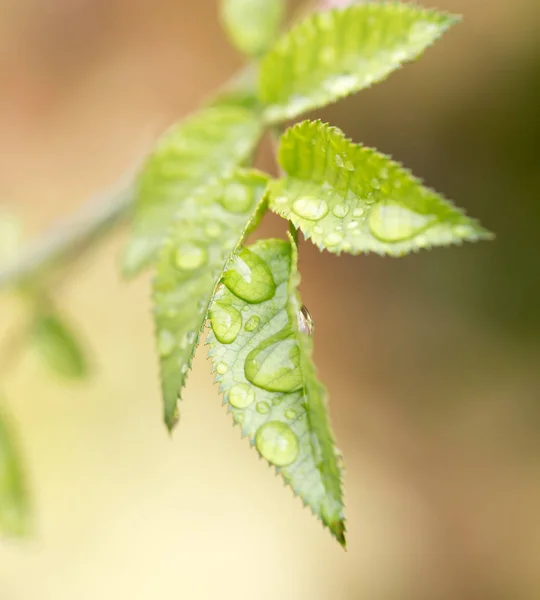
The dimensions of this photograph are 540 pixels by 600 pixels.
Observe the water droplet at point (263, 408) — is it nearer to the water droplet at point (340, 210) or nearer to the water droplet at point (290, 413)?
the water droplet at point (290, 413)

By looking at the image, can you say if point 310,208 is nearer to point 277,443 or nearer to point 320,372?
point 277,443

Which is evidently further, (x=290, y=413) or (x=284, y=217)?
(x=284, y=217)

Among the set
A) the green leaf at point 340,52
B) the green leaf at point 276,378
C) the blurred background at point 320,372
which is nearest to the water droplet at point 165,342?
the green leaf at point 276,378

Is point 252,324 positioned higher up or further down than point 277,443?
higher up

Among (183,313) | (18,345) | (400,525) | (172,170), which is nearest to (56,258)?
(18,345)

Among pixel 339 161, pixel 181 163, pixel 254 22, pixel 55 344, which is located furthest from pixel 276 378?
pixel 55 344

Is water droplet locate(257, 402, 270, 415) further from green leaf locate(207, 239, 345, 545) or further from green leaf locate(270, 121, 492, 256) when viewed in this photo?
green leaf locate(270, 121, 492, 256)
